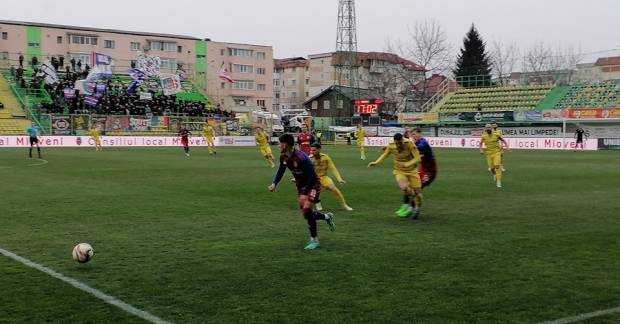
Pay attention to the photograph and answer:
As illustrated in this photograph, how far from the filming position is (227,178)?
72.6 ft

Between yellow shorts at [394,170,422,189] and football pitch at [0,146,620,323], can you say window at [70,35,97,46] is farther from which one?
yellow shorts at [394,170,422,189]

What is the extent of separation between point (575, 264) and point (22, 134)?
169 feet

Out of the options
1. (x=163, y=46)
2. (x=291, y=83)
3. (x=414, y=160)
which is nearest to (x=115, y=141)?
(x=163, y=46)

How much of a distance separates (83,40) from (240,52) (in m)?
26.1

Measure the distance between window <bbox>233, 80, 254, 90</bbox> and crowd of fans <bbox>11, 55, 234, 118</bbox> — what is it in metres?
Answer: 31.2

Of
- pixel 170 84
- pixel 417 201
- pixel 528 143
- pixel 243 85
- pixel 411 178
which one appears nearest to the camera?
pixel 417 201

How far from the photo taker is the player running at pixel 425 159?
46.2ft

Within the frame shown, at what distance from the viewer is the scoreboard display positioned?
6594 cm

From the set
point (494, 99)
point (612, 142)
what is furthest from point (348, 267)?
point (494, 99)

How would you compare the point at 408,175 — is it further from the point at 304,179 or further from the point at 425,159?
the point at 304,179

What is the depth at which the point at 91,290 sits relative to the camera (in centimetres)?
718

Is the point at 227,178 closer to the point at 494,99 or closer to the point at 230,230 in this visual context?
the point at 230,230

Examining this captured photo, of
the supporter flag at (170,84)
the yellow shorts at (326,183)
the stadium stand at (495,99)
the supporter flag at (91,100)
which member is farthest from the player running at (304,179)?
the supporter flag at (170,84)

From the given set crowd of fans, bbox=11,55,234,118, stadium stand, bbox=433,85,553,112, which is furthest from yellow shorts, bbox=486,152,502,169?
crowd of fans, bbox=11,55,234,118
